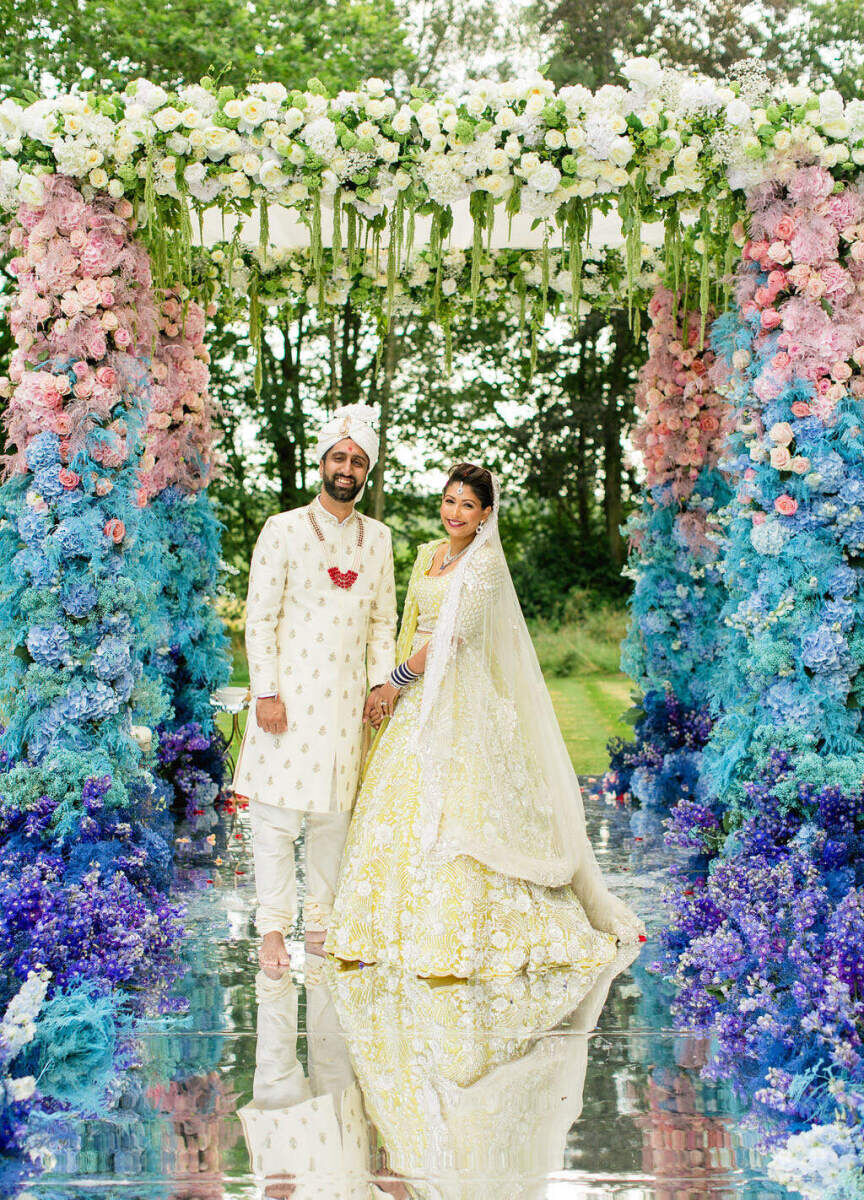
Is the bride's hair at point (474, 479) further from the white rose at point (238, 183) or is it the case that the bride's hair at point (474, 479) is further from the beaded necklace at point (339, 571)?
the white rose at point (238, 183)

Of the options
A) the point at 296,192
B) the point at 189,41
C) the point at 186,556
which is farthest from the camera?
the point at 189,41

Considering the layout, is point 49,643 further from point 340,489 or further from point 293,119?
point 293,119

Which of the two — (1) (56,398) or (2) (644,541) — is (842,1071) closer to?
(1) (56,398)

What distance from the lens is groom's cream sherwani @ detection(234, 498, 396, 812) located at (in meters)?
4.53

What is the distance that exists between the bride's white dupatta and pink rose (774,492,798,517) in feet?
4.04

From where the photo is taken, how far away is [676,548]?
7.43m

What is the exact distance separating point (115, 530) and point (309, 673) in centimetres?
116

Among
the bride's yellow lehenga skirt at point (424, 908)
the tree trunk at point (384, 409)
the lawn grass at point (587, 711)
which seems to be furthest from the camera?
the tree trunk at point (384, 409)

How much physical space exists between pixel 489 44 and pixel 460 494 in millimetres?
14449

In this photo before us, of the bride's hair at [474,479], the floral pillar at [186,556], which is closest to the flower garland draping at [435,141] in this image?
the bride's hair at [474,479]

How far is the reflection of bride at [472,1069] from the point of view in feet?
9.57

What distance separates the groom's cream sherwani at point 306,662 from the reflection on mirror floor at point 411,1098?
A: 2.19 feet

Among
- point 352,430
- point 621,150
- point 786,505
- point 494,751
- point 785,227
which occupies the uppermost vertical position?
point 621,150

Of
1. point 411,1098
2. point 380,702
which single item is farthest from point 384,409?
point 411,1098
